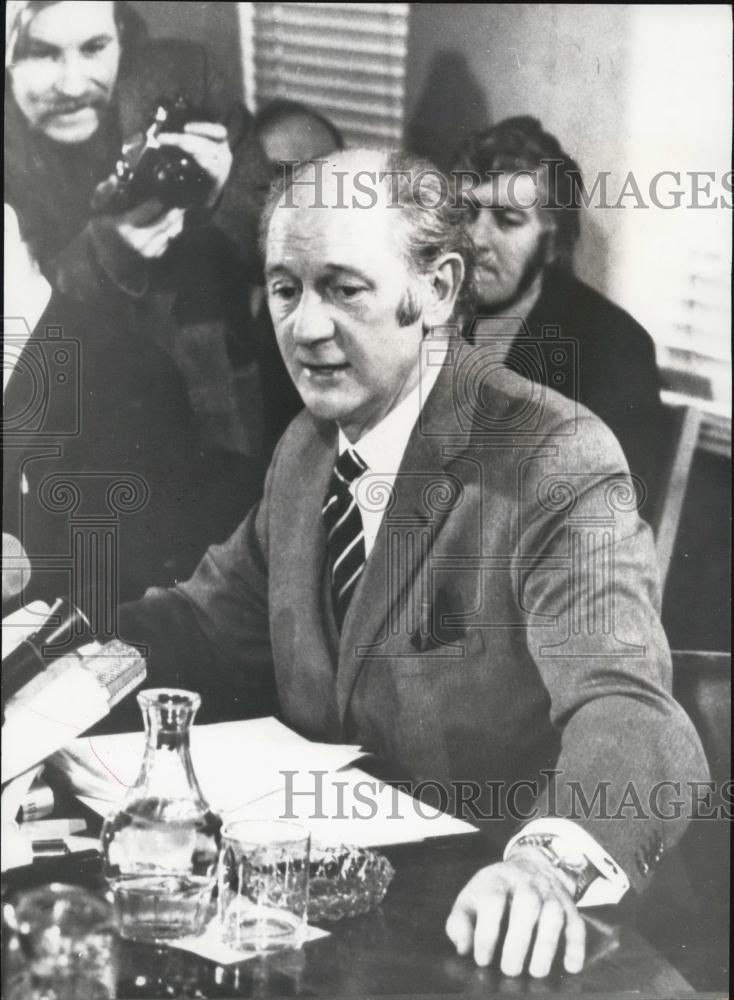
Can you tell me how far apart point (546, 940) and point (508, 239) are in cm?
118

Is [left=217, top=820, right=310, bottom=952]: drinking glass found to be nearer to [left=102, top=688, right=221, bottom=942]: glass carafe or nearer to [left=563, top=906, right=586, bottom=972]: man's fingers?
[left=102, top=688, right=221, bottom=942]: glass carafe

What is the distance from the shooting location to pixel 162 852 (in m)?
1.93

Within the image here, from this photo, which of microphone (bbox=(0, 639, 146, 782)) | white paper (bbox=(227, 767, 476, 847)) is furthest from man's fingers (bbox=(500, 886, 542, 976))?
microphone (bbox=(0, 639, 146, 782))

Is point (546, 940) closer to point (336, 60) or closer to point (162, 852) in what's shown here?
point (162, 852)

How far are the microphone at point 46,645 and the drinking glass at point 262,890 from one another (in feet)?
1.44

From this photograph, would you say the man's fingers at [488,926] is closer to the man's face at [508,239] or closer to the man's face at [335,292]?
the man's face at [335,292]

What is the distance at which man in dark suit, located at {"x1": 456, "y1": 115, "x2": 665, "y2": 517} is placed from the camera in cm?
212

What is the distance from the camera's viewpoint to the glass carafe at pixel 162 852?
1929mm

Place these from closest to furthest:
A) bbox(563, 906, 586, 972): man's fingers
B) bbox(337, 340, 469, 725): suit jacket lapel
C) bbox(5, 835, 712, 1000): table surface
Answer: bbox(5, 835, 712, 1000): table surface < bbox(563, 906, 586, 972): man's fingers < bbox(337, 340, 469, 725): suit jacket lapel

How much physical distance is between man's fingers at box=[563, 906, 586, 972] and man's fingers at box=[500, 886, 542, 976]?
0.06m

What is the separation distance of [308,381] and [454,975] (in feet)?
3.37

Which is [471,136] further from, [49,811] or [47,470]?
[49,811]

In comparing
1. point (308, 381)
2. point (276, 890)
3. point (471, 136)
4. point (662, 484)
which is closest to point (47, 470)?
point (308, 381)

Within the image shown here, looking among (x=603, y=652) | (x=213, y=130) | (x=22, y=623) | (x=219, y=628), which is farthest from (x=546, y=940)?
(x=213, y=130)
